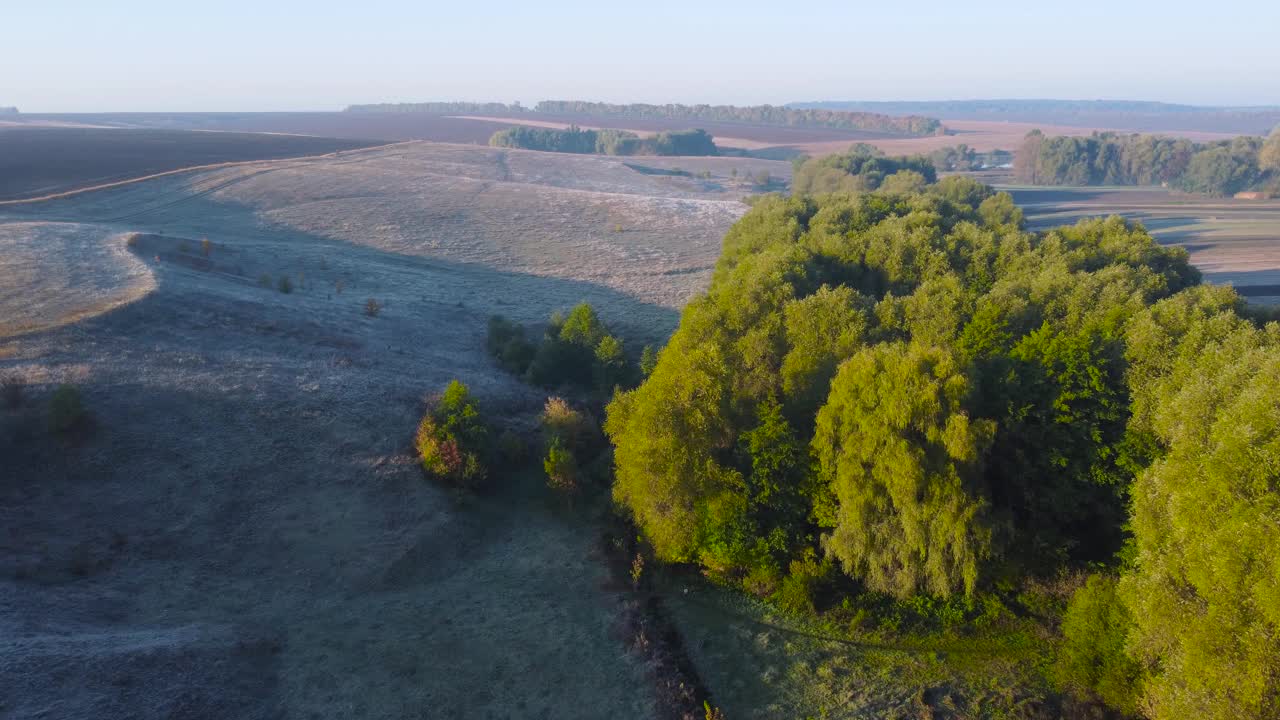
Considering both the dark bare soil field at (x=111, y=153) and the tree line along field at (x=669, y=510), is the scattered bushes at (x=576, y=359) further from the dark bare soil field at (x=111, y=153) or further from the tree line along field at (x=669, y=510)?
the dark bare soil field at (x=111, y=153)

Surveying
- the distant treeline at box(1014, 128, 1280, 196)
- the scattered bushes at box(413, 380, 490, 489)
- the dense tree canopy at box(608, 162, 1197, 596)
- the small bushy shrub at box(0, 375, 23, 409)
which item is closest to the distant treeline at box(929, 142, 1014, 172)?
the distant treeline at box(1014, 128, 1280, 196)

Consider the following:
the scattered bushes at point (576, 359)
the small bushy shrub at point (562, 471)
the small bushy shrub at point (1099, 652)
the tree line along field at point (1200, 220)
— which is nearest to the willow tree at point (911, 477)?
the small bushy shrub at point (1099, 652)

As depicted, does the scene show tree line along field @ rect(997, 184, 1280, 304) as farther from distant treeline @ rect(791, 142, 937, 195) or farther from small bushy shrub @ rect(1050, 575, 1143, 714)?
small bushy shrub @ rect(1050, 575, 1143, 714)

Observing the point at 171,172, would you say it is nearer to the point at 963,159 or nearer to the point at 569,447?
the point at 569,447

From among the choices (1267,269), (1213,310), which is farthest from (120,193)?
(1267,269)

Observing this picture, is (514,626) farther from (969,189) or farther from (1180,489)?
(969,189)
